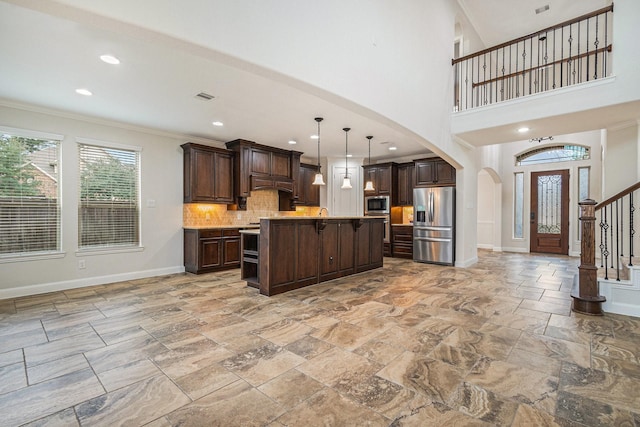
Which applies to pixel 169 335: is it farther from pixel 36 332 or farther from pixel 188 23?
pixel 188 23

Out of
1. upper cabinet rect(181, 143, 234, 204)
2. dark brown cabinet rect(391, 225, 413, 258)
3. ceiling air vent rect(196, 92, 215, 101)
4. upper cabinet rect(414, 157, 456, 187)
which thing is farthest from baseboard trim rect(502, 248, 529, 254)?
ceiling air vent rect(196, 92, 215, 101)

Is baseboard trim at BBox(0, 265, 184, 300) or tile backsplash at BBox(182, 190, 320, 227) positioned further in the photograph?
tile backsplash at BBox(182, 190, 320, 227)

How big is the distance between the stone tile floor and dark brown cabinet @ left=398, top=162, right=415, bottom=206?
4074 mm

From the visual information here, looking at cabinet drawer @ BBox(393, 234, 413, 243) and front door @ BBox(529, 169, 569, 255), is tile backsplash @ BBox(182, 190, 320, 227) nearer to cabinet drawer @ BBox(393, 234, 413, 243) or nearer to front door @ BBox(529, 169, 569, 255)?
cabinet drawer @ BBox(393, 234, 413, 243)

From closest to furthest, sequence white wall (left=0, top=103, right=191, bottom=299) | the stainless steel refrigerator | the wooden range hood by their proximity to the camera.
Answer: white wall (left=0, top=103, right=191, bottom=299) → the wooden range hood → the stainless steel refrigerator

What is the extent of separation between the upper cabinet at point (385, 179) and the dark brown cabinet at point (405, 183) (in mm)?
111

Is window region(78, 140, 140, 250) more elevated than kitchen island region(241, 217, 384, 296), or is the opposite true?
window region(78, 140, 140, 250)

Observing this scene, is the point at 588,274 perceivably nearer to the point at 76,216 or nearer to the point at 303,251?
the point at 303,251

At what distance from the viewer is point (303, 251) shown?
15.7 ft

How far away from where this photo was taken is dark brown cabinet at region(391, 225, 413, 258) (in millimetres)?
7758

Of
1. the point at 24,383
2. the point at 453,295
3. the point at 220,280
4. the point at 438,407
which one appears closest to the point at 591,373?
the point at 438,407

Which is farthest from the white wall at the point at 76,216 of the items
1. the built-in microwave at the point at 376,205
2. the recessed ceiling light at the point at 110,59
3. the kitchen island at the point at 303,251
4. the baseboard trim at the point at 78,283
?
the built-in microwave at the point at 376,205

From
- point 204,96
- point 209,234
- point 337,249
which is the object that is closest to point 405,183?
point 337,249

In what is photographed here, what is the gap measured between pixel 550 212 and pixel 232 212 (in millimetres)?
8619
